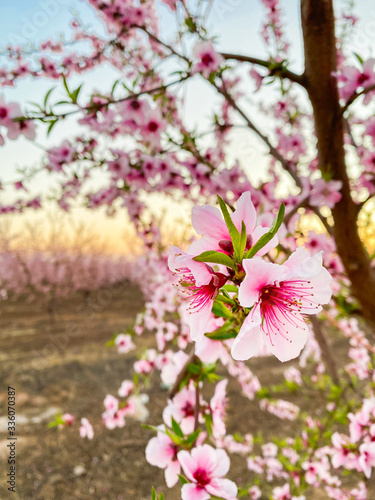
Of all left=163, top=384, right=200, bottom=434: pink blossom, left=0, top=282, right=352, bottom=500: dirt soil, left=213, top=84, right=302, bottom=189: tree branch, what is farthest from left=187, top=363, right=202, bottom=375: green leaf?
left=213, top=84, right=302, bottom=189: tree branch

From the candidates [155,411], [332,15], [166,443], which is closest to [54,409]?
[155,411]

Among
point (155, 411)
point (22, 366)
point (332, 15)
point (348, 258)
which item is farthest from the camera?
point (22, 366)

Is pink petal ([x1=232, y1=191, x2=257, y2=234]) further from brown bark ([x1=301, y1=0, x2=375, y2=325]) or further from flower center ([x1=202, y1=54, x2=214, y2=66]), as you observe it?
flower center ([x1=202, y1=54, x2=214, y2=66])

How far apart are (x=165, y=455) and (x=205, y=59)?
158 cm

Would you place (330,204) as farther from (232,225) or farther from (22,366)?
(22,366)

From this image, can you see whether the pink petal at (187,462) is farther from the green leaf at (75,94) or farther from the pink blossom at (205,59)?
the pink blossom at (205,59)

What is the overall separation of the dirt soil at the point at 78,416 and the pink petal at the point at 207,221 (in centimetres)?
89

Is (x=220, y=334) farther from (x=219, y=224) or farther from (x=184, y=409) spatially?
(x=184, y=409)

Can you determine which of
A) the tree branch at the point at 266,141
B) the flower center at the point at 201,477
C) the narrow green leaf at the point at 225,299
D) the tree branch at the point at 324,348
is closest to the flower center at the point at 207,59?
the tree branch at the point at 266,141

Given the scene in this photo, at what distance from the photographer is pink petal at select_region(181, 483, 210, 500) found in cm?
74

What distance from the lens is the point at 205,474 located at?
812 millimetres

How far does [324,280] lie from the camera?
468 millimetres

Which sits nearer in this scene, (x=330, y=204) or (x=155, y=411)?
(x=330, y=204)

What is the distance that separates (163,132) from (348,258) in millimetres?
1164
